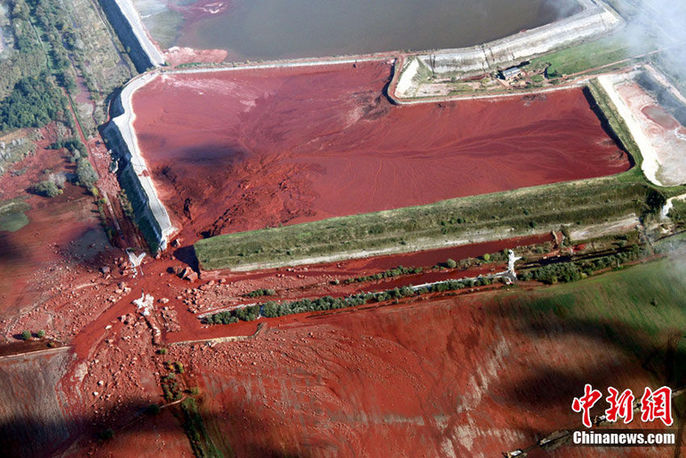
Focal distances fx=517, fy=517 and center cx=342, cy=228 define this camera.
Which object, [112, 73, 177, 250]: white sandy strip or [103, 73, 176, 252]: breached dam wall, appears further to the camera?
[112, 73, 177, 250]: white sandy strip

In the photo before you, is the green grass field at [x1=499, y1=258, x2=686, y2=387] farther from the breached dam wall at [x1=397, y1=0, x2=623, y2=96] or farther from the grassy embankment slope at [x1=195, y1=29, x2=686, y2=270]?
the breached dam wall at [x1=397, y1=0, x2=623, y2=96]

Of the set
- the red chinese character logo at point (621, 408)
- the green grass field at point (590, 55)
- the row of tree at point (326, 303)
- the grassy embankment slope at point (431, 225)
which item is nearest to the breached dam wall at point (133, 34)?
the grassy embankment slope at point (431, 225)

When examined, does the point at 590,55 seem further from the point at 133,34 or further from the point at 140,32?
the point at 133,34

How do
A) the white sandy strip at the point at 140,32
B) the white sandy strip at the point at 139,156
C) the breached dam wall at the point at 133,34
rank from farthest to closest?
the breached dam wall at the point at 133,34 → the white sandy strip at the point at 140,32 → the white sandy strip at the point at 139,156

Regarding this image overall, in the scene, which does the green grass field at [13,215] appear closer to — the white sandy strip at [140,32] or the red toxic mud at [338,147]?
the red toxic mud at [338,147]

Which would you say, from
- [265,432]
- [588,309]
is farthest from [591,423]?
[265,432]

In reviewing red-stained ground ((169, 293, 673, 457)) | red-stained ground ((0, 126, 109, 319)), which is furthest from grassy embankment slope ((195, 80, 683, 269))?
red-stained ground ((0, 126, 109, 319))
